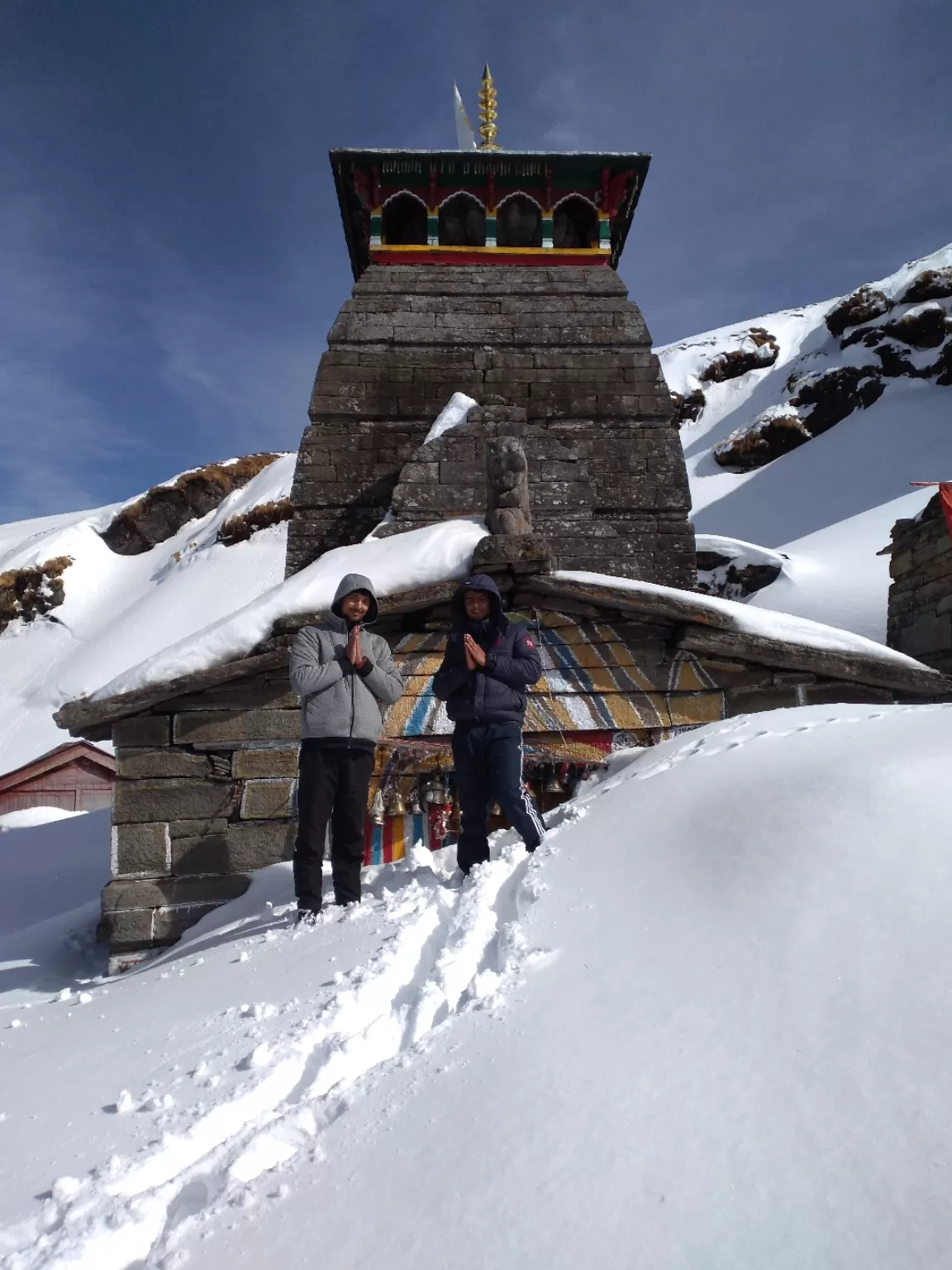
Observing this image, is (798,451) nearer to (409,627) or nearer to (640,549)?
(640,549)

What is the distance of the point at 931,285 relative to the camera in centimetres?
3819

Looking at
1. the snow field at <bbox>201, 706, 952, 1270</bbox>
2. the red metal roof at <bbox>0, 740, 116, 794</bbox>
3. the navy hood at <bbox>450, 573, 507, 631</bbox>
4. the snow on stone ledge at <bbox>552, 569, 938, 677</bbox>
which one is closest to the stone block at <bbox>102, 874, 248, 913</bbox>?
the navy hood at <bbox>450, 573, 507, 631</bbox>

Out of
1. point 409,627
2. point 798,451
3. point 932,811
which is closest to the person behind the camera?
point 932,811

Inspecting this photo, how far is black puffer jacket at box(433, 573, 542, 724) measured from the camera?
12.6 feet

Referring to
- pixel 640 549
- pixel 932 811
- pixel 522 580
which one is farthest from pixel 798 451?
pixel 932 811

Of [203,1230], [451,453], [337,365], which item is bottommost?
[203,1230]

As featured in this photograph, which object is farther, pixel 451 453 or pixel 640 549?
pixel 640 549

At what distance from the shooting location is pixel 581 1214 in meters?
1.36

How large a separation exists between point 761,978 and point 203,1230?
4.18 feet

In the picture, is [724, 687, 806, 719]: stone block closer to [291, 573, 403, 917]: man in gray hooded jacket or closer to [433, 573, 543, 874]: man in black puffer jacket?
[433, 573, 543, 874]: man in black puffer jacket

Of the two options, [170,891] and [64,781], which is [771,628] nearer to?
[170,891]

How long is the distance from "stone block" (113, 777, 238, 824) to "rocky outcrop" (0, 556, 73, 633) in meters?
35.9

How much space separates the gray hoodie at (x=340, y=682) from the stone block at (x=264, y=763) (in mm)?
1328

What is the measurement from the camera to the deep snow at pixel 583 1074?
1354 mm
